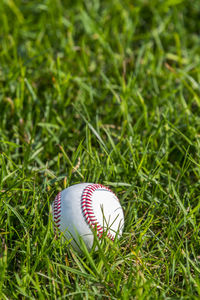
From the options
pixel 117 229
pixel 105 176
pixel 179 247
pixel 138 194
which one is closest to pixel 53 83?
pixel 105 176

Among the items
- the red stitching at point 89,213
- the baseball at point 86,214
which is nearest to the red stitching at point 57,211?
the baseball at point 86,214

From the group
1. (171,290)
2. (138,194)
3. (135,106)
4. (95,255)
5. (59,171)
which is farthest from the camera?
(135,106)

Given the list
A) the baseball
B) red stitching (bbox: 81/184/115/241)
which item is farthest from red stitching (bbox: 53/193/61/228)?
red stitching (bbox: 81/184/115/241)

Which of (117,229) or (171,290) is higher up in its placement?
(117,229)

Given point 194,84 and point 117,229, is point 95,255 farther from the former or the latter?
point 194,84

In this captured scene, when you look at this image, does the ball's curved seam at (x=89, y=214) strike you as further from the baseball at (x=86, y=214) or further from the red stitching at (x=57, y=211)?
the red stitching at (x=57, y=211)

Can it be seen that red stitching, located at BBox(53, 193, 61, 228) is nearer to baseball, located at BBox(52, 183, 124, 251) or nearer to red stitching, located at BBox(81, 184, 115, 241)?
baseball, located at BBox(52, 183, 124, 251)
